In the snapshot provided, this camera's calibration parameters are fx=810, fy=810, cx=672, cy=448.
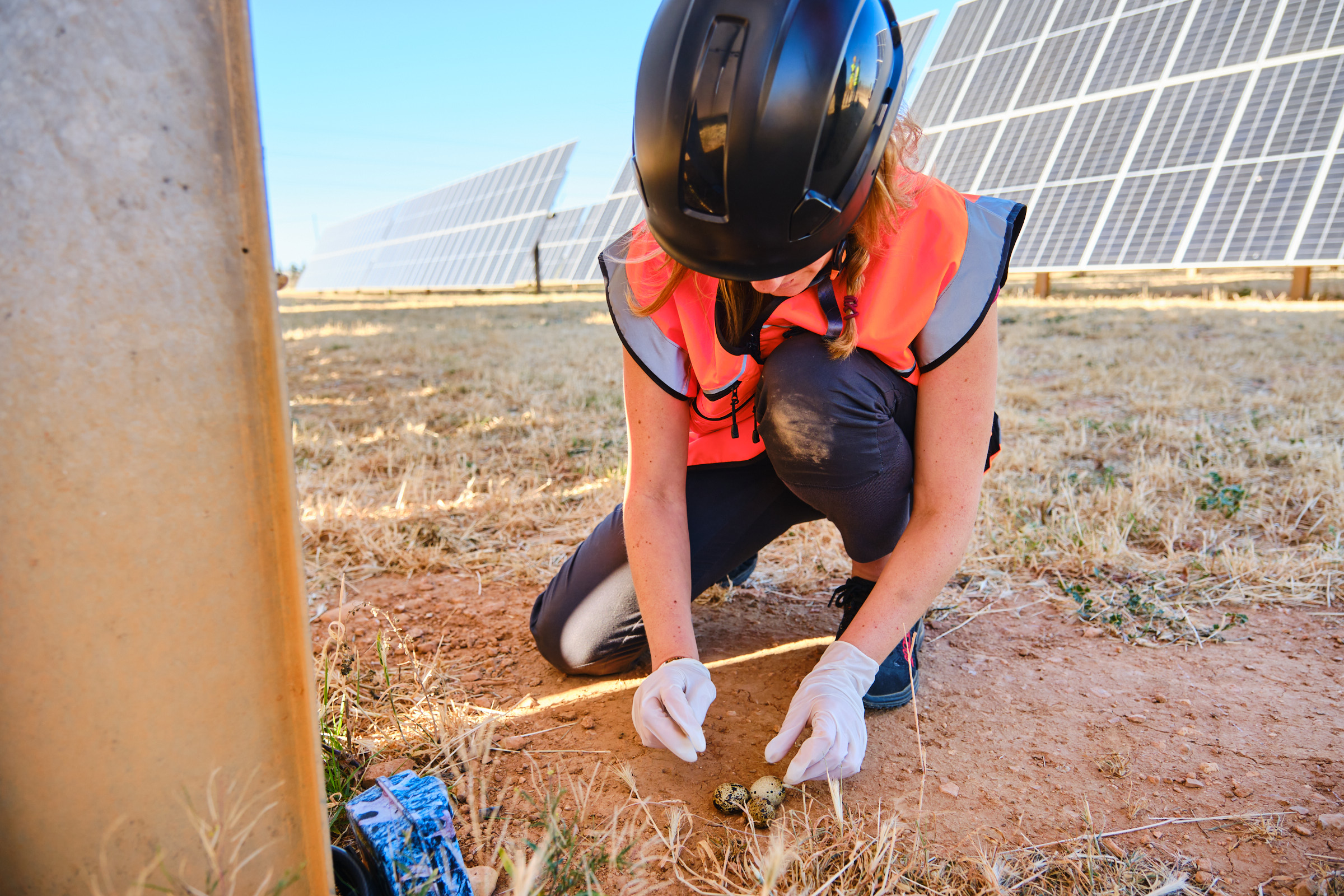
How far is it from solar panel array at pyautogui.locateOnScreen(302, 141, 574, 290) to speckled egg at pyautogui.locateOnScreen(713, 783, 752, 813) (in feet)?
57.6

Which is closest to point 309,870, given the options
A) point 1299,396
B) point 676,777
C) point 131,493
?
point 131,493

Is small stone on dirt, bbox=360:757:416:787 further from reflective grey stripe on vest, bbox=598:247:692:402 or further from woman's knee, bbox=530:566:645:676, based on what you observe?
reflective grey stripe on vest, bbox=598:247:692:402

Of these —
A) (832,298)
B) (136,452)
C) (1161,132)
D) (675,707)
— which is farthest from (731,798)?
(1161,132)

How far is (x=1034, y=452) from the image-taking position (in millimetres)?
3170

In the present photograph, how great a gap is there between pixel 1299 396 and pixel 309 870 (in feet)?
15.2

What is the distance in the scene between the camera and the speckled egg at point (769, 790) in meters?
1.28

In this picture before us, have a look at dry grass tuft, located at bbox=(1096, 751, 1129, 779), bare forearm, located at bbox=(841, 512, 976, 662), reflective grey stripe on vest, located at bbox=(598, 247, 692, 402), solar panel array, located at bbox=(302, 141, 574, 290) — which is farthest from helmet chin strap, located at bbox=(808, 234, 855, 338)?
solar panel array, located at bbox=(302, 141, 574, 290)

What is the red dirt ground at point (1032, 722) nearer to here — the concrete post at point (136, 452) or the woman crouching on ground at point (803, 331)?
the woman crouching on ground at point (803, 331)

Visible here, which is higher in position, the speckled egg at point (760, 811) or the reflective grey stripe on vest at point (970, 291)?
the reflective grey stripe on vest at point (970, 291)

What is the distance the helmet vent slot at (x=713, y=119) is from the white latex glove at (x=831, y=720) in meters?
0.77

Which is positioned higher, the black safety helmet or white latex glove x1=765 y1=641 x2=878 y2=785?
the black safety helmet

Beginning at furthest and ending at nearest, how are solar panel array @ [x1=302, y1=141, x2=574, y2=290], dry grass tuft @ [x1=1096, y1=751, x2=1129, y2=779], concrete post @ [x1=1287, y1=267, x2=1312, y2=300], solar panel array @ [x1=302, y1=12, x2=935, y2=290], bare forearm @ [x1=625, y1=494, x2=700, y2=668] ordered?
solar panel array @ [x1=302, y1=141, x2=574, y2=290] < solar panel array @ [x1=302, y1=12, x2=935, y2=290] < concrete post @ [x1=1287, y1=267, x2=1312, y2=300] < bare forearm @ [x1=625, y1=494, x2=700, y2=668] < dry grass tuft @ [x1=1096, y1=751, x2=1129, y2=779]

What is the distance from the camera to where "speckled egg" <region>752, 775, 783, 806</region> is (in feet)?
4.21

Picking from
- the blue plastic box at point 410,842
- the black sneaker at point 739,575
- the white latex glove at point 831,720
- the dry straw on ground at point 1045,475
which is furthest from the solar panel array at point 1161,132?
the blue plastic box at point 410,842
